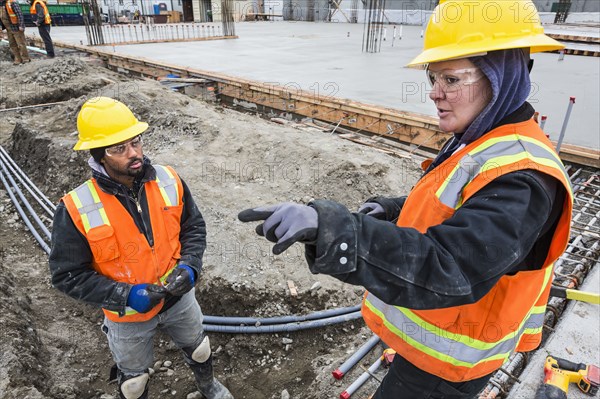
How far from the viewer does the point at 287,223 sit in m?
1.01

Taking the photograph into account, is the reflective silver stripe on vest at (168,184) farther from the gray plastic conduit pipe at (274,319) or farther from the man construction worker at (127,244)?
the gray plastic conduit pipe at (274,319)

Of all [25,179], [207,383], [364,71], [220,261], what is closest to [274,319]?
[207,383]

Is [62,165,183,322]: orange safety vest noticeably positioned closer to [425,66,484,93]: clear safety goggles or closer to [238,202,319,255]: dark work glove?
[238,202,319,255]: dark work glove

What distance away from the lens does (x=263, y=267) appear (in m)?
4.12

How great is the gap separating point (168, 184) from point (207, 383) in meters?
1.53

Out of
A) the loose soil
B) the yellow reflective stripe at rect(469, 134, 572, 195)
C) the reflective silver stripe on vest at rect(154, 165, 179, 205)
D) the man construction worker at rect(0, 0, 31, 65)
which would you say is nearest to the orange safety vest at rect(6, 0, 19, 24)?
the man construction worker at rect(0, 0, 31, 65)

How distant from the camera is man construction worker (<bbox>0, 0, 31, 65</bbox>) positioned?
1227 cm

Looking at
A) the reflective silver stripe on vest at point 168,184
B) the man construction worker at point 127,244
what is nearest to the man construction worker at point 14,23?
the man construction worker at point 127,244

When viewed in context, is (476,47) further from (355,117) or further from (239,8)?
(239,8)

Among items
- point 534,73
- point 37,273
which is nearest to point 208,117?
point 37,273

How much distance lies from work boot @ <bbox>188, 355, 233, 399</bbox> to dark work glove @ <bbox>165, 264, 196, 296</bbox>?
2.51ft

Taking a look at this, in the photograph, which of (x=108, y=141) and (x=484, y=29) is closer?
(x=484, y=29)

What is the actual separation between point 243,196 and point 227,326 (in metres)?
2.14

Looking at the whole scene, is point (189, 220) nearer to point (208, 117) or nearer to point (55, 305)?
point (55, 305)
